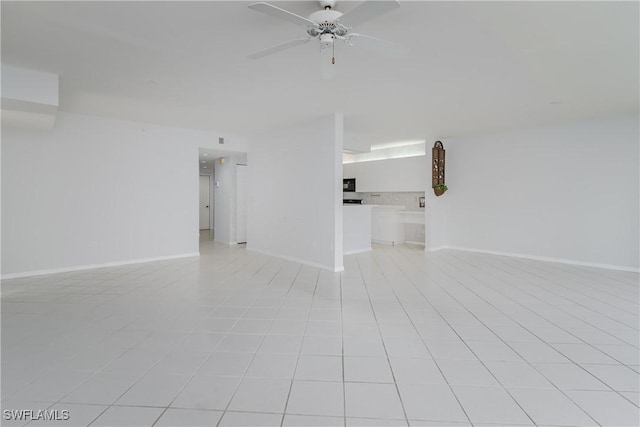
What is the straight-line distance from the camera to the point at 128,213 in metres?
6.20

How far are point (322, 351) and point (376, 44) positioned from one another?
256cm

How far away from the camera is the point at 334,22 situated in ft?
7.82

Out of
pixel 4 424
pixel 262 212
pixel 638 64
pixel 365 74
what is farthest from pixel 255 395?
pixel 262 212

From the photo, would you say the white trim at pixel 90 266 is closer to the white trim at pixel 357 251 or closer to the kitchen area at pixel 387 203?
the white trim at pixel 357 251

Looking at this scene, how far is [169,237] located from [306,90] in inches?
173

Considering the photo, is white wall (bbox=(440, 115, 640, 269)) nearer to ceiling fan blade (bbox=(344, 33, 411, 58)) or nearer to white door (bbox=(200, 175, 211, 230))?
ceiling fan blade (bbox=(344, 33, 411, 58))

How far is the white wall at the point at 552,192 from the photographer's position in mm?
5676

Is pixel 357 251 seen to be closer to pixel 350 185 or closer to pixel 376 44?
pixel 350 185

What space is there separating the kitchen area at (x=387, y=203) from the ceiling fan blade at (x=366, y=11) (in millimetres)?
5290

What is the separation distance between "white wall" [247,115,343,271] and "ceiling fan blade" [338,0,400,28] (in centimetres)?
330

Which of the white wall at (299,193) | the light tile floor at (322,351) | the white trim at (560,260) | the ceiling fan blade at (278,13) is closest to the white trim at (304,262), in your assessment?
the white wall at (299,193)

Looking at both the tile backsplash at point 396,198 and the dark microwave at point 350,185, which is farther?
the dark microwave at point 350,185

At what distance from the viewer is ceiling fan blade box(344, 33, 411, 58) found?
252 centimetres

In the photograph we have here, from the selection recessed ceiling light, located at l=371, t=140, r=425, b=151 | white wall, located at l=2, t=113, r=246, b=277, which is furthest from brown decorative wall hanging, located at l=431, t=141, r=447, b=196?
white wall, located at l=2, t=113, r=246, b=277
